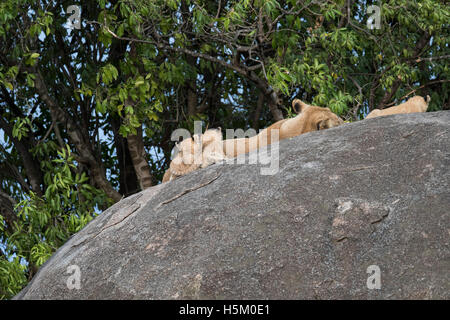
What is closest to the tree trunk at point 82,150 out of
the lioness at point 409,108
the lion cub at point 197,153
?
the lion cub at point 197,153

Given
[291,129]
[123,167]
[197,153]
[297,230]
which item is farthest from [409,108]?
[123,167]

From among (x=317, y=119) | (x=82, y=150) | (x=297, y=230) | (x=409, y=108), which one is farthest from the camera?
(x=82, y=150)

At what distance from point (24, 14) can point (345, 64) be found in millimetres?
4813

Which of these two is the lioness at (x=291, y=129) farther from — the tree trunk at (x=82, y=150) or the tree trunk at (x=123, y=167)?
the tree trunk at (x=123, y=167)

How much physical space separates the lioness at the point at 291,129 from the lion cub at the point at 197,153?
99 millimetres

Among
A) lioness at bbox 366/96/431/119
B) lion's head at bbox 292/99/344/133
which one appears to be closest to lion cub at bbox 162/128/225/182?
→ lion's head at bbox 292/99/344/133

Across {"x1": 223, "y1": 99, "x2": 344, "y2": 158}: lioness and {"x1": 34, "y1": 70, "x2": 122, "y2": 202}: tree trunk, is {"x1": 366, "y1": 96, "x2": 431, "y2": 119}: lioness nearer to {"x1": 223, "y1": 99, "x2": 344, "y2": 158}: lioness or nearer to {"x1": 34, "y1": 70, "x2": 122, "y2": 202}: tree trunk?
{"x1": 223, "y1": 99, "x2": 344, "y2": 158}: lioness

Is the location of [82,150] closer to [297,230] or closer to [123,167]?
[123,167]

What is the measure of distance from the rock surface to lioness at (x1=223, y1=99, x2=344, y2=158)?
1.63 feet

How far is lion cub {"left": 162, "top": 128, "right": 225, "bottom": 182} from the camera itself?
6055mm

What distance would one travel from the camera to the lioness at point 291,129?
620cm

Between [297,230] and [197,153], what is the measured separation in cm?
163

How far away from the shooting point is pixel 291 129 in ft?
20.6
